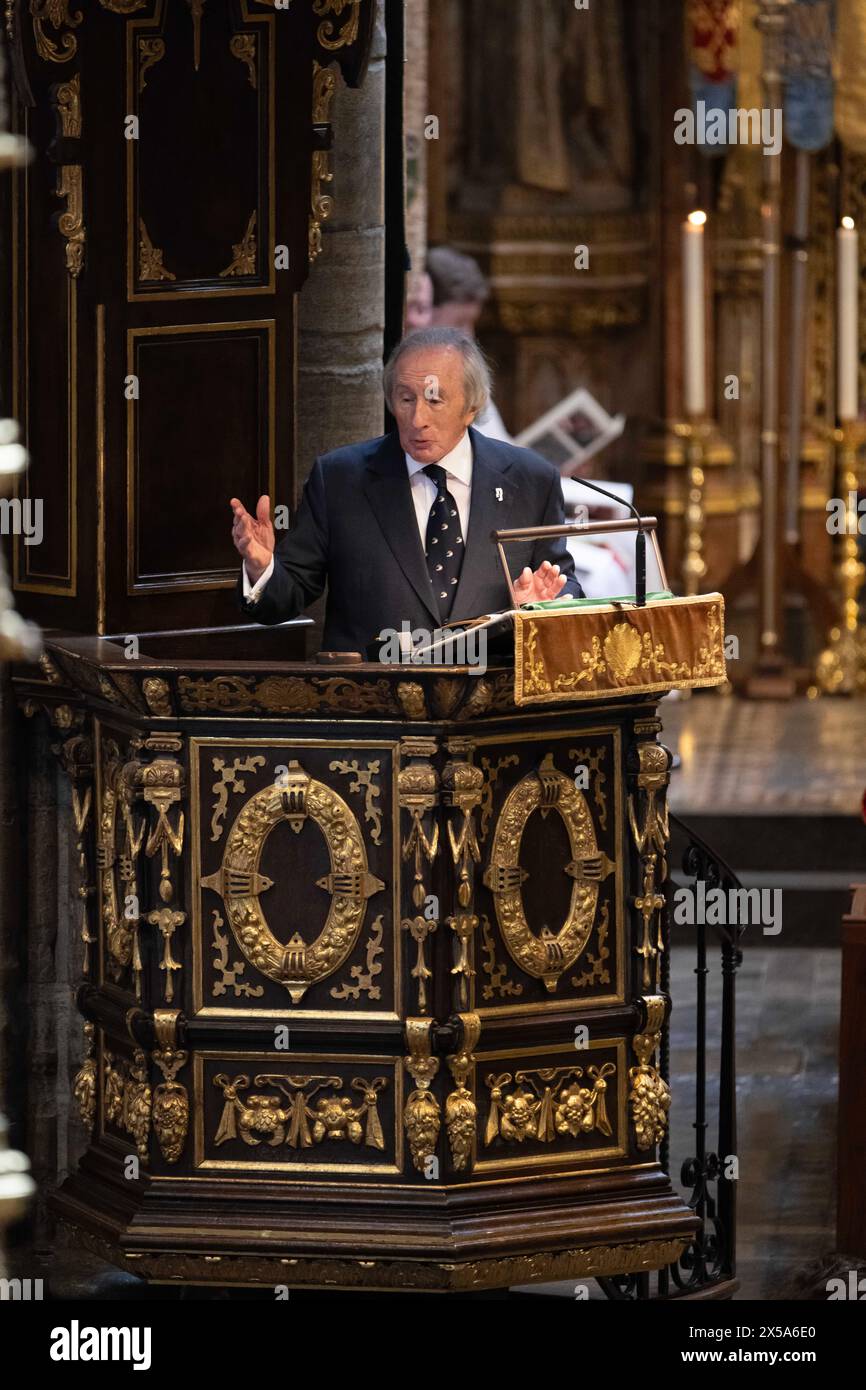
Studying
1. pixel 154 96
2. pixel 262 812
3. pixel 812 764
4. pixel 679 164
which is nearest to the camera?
pixel 262 812

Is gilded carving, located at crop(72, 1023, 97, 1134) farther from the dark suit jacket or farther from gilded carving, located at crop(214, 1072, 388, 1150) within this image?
the dark suit jacket

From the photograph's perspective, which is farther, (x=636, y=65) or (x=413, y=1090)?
(x=636, y=65)

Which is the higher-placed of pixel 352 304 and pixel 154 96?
pixel 154 96

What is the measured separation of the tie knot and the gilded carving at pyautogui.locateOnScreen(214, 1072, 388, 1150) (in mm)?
1251

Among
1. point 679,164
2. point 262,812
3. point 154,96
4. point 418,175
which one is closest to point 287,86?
point 154,96

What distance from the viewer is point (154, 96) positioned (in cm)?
674

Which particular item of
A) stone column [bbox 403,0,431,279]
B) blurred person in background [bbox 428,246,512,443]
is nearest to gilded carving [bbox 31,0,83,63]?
blurred person in background [bbox 428,246,512,443]

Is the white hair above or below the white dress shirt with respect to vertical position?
above

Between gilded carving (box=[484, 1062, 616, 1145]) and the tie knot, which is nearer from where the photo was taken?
gilded carving (box=[484, 1062, 616, 1145])

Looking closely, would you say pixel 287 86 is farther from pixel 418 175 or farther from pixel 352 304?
pixel 418 175

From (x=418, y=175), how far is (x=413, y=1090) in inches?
200

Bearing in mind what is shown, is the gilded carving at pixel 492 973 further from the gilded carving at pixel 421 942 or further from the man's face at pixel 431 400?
the man's face at pixel 431 400

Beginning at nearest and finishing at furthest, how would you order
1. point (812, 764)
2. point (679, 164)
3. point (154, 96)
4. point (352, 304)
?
point (154, 96)
point (352, 304)
point (812, 764)
point (679, 164)

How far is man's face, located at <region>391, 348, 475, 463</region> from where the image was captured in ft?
20.4
